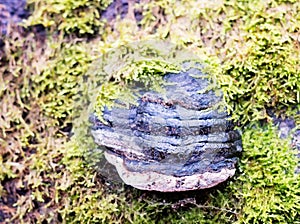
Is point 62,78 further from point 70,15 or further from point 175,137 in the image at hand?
point 175,137

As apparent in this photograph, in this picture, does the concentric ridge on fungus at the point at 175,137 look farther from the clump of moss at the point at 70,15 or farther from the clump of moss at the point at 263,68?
the clump of moss at the point at 70,15

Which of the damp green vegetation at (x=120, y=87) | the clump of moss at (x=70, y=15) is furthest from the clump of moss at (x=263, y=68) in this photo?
the clump of moss at (x=70, y=15)

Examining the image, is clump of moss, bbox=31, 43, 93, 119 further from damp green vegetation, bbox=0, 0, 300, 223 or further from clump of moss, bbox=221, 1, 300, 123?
clump of moss, bbox=221, 1, 300, 123

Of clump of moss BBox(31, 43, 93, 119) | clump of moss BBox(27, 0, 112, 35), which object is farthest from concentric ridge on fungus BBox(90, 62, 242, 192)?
clump of moss BBox(27, 0, 112, 35)

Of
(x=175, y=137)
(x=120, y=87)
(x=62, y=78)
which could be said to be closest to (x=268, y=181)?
(x=175, y=137)

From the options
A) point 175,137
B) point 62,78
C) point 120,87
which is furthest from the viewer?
point 62,78

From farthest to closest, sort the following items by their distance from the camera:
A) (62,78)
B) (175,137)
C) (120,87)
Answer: (62,78), (120,87), (175,137)

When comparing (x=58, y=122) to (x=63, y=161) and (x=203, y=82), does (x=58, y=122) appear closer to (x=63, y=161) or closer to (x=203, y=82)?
(x=63, y=161)
